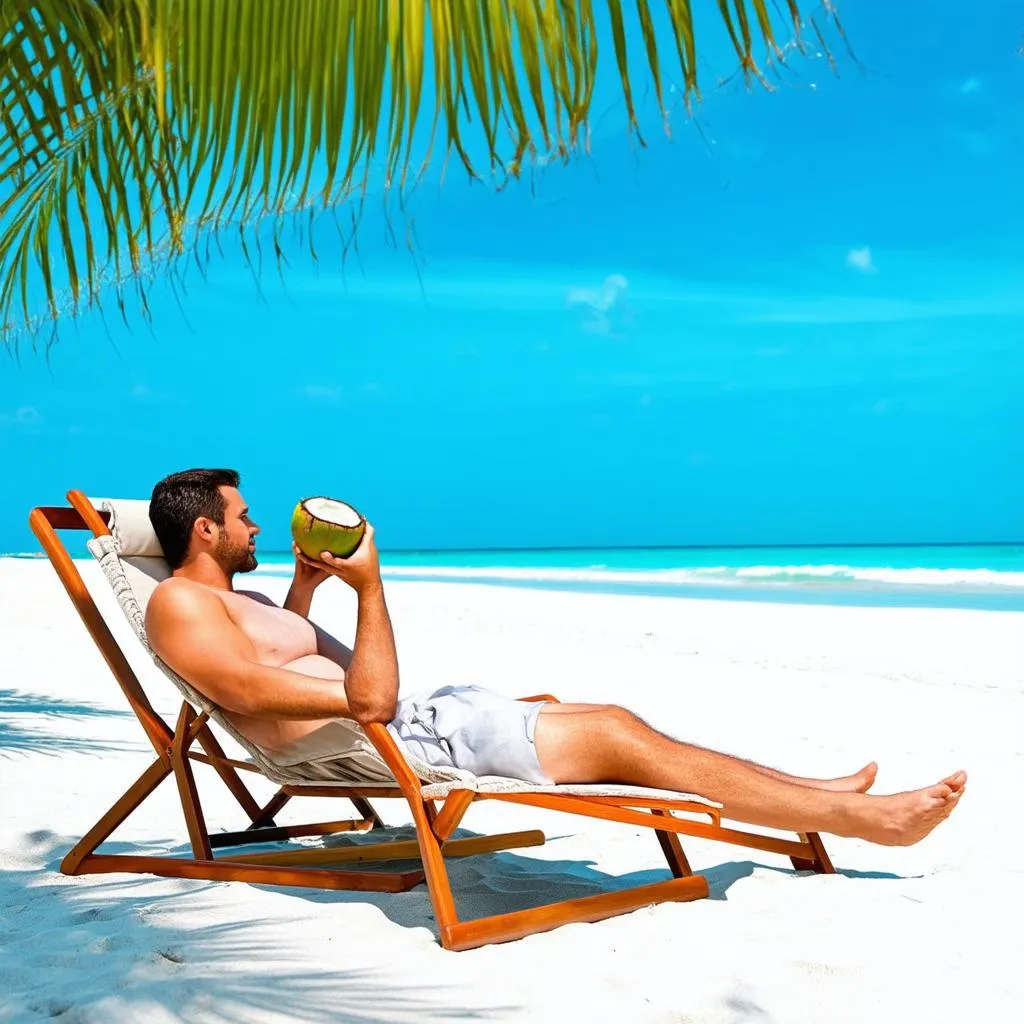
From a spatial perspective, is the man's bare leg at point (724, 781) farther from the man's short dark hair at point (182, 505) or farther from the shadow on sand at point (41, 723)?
the shadow on sand at point (41, 723)

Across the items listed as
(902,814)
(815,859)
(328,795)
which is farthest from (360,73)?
(815,859)

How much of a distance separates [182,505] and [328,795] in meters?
0.92

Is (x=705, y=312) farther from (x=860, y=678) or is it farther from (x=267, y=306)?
(x=267, y=306)

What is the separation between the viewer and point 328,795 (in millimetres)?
3064

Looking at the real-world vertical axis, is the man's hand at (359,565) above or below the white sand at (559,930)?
above

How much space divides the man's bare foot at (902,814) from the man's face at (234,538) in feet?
5.73

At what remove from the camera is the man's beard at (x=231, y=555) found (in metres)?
3.36

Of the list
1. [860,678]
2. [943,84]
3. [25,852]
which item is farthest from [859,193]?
[25,852]

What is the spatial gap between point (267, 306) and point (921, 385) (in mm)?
78779

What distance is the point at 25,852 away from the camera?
363 cm

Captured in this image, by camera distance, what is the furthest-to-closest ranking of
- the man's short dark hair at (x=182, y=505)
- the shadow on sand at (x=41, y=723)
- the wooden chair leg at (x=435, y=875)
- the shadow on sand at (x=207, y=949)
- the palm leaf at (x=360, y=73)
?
the shadow on sand at (x=41, y=723)
the man's short dark hair at (x=182, y=505)
the wooden chair leg at (x=435, y=875)
the shadow on sand at (x=207, y=949)
the palm leaf at (x=360, y=73)

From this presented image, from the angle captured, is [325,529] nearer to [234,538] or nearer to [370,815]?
[234,538]

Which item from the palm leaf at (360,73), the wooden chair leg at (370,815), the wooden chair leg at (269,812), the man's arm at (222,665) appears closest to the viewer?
the palm leaf at (360,73)

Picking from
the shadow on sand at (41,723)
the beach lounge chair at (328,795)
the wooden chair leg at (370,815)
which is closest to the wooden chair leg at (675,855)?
the beach lounge chair at (328,795)
